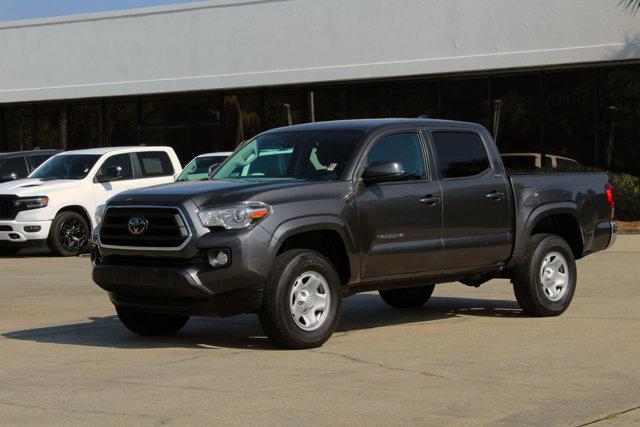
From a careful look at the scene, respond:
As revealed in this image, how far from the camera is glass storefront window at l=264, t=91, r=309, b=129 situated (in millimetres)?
33500

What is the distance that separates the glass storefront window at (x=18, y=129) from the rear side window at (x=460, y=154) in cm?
2914

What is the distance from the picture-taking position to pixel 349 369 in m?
8.96

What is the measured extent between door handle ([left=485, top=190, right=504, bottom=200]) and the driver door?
11.4 metres

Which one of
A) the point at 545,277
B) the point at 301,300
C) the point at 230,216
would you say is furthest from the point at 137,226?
the point at 545,277

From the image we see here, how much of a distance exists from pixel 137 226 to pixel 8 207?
1196 centimetres

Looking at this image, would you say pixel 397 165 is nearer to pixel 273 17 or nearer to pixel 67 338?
pixel 67 338

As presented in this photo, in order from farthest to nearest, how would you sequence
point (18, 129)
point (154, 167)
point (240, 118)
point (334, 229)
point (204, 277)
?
point (18, 129) → point (240, 118) → point (154, 167) → point (334, 229) → point (204, 277)

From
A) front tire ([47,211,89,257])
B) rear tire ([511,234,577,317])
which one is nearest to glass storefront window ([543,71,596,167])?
front tire ([47,211,89,257])

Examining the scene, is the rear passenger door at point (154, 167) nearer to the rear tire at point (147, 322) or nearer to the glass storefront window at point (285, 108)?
the glass storefront window at point (285, 108)

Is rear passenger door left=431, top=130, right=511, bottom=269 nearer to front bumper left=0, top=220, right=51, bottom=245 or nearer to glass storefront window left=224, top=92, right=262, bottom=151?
front bumper left=0, top=220, right=51, bottom=245

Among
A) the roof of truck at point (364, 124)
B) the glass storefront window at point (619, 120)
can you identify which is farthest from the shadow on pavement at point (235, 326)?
the glass storefront window at point (619, 120)

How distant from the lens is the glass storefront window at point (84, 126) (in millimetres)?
37656

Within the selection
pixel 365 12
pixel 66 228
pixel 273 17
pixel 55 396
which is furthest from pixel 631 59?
pixel 55 396

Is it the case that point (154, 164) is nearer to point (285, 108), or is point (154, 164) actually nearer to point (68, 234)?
point (68, 234)
